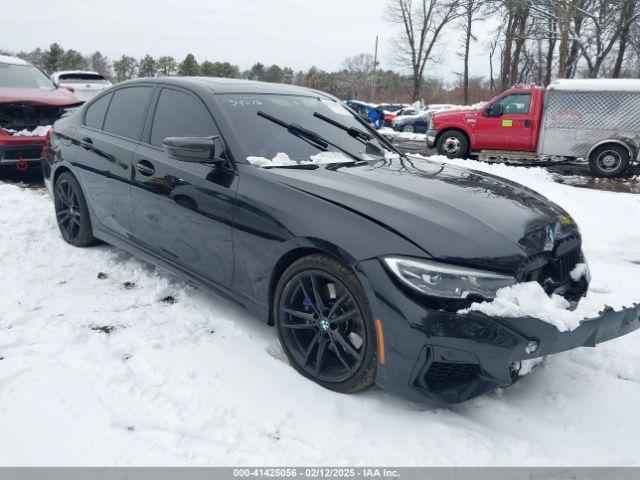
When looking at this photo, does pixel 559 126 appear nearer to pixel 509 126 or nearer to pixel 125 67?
pixel 509 126

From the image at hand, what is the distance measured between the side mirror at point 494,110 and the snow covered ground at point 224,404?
9.86 metres

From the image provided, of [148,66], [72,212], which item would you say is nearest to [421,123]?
[72,212]

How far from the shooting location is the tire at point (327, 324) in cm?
247

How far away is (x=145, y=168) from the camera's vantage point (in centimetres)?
367

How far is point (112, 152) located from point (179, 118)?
80 cm

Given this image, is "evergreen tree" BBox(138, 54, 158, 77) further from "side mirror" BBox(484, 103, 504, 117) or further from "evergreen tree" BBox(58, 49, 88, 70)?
"side mirror" BBox(484, 103, 504, 117)

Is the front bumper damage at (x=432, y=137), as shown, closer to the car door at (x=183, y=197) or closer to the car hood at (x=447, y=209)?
the car hood at (x=447, y=209)

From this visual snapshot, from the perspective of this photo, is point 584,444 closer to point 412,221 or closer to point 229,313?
point 412,221

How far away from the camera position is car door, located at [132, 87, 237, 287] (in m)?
3.12

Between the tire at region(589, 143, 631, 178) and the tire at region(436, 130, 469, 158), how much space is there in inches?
109

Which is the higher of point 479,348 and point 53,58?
point 53,58

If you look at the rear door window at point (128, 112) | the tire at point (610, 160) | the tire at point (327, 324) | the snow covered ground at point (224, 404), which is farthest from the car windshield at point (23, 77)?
the tire at point (610, 160)

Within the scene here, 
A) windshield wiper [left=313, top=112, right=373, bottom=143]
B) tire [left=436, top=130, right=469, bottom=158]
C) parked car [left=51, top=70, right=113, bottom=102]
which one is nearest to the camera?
windshield wiper [left=313, top=112, right=373, bottom=143]

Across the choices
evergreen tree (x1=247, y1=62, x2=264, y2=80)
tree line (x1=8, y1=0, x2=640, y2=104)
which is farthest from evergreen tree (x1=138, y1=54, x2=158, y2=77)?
evergreen tree (x1=247, y1=62, x2=264, y2=80)
